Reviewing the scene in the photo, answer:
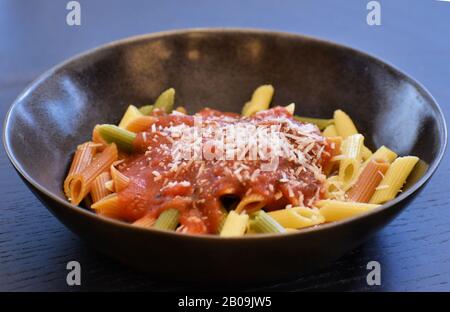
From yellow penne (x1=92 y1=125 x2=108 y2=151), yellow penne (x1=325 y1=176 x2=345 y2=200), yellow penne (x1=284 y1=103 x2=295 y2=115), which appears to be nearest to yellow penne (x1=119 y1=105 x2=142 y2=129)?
yellow penne (x1=92 y1=125 x2=108 y2=151)

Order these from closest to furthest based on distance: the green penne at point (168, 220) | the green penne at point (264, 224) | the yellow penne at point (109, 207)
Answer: the green penne at point (264, 224) → the green penne at point (168, 220) → the yellow penne at point (109, 207)

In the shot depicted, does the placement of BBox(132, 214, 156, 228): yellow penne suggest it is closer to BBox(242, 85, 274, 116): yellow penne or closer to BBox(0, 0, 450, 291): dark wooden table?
BBox(0, 0, 450, 291): dark wooden table

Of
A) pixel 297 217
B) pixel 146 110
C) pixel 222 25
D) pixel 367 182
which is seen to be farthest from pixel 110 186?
pixel 222 25

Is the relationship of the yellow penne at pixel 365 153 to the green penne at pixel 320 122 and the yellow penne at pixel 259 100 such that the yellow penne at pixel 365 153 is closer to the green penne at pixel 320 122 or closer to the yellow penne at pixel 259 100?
the green penne at pixel 320 122

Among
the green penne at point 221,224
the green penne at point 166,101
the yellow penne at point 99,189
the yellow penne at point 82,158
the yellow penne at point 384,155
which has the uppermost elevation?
the green penne at point 166,101

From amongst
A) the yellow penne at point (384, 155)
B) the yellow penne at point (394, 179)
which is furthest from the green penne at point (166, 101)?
the yellow penne at point (394, 179)
